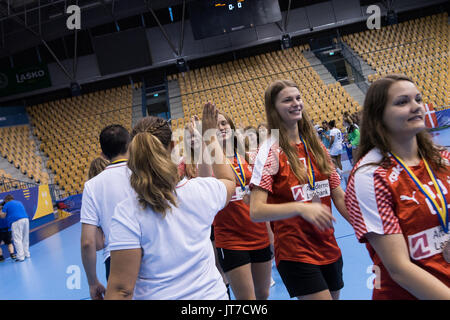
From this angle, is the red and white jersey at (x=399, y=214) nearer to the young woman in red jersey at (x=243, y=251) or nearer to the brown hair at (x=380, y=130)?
the brown hair at (x=380, y=130)

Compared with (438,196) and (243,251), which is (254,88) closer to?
(243,251)

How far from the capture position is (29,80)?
18.9 m

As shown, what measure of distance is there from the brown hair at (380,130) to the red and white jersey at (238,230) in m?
1.50

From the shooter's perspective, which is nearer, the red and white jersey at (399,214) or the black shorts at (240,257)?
the red and white jersey at (399,214)

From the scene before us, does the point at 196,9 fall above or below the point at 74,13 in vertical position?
below

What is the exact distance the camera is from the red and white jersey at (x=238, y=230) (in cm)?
284

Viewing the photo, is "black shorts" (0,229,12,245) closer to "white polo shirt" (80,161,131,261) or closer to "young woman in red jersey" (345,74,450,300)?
"white polo shirt" (80,161,131,261)

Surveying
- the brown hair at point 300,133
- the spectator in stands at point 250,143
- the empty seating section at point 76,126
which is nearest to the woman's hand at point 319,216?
the brown hair at point 300,133

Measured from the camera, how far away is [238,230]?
2871mm

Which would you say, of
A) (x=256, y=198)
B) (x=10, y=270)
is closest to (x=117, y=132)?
(x=256, y=198)

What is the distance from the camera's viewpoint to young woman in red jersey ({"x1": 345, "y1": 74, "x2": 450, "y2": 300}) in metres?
1.29
